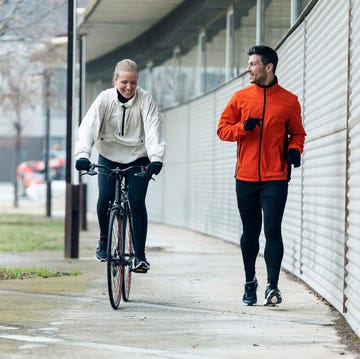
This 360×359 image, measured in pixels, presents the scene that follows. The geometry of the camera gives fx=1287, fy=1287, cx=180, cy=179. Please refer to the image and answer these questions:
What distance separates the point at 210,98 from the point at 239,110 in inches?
499

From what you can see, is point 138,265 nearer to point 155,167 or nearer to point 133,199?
point 133,199

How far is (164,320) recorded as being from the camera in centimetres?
911

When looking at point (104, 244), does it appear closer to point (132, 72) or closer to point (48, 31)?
point (132, 72)

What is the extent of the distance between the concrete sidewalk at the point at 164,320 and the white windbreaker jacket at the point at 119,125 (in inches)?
47.8

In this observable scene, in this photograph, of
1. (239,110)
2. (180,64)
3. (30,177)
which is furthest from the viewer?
(30,177)

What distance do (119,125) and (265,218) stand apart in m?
1.36

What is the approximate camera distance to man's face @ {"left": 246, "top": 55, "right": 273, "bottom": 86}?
9.82 m

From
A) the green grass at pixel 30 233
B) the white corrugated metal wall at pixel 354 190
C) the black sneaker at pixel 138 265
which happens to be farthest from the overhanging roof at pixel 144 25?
the white corrugated metal wall at pixel 354 190

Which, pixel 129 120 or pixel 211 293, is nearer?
pixel 129 120

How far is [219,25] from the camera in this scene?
21.6 m

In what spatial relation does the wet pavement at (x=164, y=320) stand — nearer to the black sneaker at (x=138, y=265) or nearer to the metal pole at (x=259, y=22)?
the black sneaker at (x=138, y=265)

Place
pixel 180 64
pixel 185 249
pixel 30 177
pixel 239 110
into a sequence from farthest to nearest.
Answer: pixel 30 177
pixel 180 64
pixel 185 249
pixel 239 110

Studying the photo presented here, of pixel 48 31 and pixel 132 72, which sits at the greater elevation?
pixel 48 31

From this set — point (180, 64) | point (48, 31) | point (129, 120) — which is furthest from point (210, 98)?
point (129, 120)
